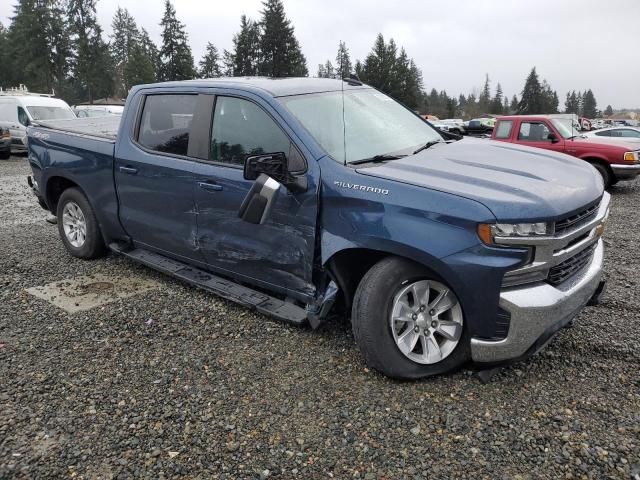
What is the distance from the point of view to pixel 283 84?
152 inches

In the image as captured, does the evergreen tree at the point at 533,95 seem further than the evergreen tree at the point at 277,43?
Yes

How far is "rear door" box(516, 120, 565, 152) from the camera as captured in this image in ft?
34.8

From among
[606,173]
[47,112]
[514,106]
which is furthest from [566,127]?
[514,106]

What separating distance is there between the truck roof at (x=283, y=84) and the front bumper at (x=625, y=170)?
796 centimetres

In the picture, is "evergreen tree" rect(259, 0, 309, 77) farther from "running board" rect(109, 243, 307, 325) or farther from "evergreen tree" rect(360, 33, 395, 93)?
"running board" rect(109, 243, 307, 325)

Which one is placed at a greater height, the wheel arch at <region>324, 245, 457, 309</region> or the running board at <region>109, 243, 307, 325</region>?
the wheel arch at <region>324, 245, 457, 309</region>

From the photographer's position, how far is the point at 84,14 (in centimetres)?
5559

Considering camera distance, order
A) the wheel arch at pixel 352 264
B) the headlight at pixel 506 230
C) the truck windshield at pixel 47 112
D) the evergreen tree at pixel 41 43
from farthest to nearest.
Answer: the evergreen tree at pixel 41 43, the truck windshield at pixel 47 112, the wheel arch at pixel 352 264, the headlight at pixel 506 230

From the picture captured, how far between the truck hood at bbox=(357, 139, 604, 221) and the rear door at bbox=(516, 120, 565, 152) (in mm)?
7588

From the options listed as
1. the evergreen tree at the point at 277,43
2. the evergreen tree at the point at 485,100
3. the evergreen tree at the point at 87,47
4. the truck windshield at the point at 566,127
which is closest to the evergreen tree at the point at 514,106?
the evergreen tree at the point at 485,100

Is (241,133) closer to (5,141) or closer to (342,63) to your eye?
(342,63)

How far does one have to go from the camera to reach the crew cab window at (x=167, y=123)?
4082 millimetres

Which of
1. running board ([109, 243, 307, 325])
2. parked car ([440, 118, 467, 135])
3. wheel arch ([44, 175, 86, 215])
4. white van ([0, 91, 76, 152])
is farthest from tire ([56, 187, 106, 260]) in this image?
white van ([0, 91, 76, 152])

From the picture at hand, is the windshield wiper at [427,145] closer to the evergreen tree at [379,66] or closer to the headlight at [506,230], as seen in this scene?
the headlight at [506,230]
